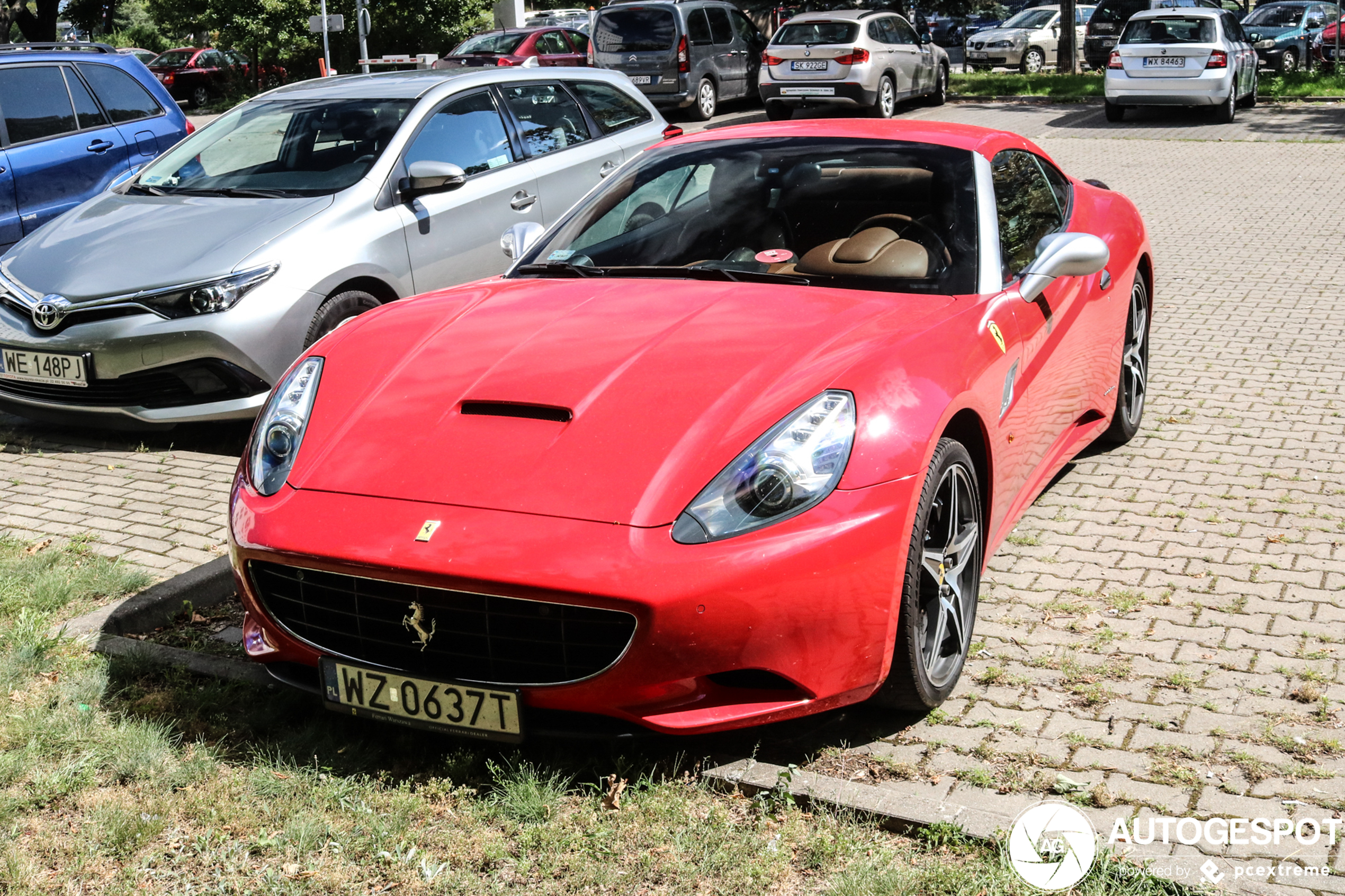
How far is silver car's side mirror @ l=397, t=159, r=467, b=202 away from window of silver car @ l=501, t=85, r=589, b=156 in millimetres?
1048

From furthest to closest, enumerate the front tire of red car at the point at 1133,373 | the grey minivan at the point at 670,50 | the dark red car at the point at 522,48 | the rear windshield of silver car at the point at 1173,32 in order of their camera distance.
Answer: the dark red car at the point at 522,48 → the grey minivan at the point at 670,50 → the rear windshield of silver car at the point at 1173,32 → the front tire of red car at the point at 1133,373

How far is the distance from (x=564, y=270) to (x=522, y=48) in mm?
22044

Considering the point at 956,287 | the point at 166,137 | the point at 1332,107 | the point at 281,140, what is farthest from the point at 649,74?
the point at 956,287

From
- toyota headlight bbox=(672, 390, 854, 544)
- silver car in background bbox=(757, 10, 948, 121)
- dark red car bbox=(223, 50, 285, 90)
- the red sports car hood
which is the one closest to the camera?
toyota headlight bbox=(672, 390, 854, 544)

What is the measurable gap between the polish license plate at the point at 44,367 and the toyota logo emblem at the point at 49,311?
0.45 ft

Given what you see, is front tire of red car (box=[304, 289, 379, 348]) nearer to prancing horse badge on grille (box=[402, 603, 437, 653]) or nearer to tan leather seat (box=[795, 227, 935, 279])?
tan leather seat (box=[795, 227, 935, 279])

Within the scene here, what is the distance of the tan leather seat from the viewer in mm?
4199

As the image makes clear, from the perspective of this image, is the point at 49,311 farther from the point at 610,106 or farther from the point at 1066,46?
the point at 1066,46

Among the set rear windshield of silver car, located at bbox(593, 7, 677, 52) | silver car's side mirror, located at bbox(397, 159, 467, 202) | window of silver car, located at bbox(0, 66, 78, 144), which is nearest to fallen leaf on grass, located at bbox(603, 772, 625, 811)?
silver car's side mirror, located at bbox(397, 159, 467, 202)

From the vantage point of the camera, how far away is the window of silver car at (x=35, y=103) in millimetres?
8844

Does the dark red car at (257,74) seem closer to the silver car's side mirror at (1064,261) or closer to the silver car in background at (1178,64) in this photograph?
the silver car in background at (1178,64)

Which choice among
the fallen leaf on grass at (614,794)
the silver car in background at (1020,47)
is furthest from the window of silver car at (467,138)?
the silver car in background at (1020,47)

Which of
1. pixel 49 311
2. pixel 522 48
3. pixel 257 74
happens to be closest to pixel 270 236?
pixel 49 311

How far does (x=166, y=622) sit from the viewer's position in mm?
4395
